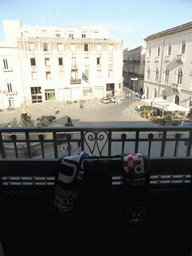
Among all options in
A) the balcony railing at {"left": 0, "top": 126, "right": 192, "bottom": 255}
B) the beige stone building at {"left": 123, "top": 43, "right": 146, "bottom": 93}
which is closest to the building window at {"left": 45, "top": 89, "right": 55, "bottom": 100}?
the beige stone building at {"left": 123, "top": 43, "right": 146, "bottom": 93}

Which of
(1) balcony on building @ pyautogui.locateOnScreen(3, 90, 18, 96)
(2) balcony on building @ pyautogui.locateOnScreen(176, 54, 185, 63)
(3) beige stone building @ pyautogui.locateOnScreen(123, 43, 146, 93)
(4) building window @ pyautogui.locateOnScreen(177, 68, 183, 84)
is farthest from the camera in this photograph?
(3) beige stone building @ pyautogui.locateOnScreen(123, 43, 146, 93)

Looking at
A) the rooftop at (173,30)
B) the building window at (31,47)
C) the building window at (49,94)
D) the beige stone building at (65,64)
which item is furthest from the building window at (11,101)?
the rooftop at (173,30)

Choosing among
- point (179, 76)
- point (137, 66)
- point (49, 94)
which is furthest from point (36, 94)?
point (137, 66)

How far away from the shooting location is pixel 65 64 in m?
26.1

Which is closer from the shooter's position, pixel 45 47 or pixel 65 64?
pixel 45 47

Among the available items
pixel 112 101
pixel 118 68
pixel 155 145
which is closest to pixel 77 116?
pixel 112 101

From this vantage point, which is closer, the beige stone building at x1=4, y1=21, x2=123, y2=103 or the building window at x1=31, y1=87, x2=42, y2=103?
the beige stone building at x1=4, y1=21, x2=123, y2=103

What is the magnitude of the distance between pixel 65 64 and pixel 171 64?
1419 cm

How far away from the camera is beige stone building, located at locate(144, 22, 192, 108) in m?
18.3

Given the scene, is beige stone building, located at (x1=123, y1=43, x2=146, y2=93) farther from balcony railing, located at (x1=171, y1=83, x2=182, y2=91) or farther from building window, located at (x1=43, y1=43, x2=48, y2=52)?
building window, located at (x1=43, y1=43, x2=48, y2=52)

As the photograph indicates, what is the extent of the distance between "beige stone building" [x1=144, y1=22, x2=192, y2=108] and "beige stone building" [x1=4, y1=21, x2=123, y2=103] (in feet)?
17.8

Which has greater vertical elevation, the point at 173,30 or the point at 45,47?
the point at 173,30

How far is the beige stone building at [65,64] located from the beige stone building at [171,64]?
541 centimetres

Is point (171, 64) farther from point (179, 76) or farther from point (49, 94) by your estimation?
point (49, 94)
